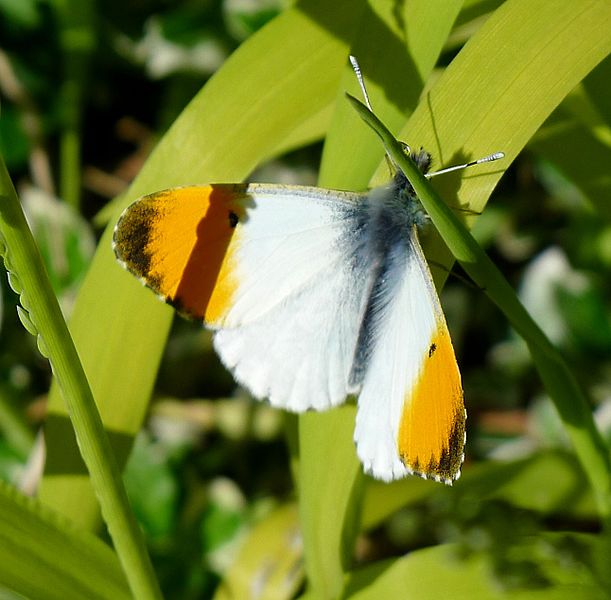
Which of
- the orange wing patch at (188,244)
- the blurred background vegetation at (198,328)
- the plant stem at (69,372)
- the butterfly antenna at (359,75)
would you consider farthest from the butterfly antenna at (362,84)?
the blurred background vegetation at (198,328)

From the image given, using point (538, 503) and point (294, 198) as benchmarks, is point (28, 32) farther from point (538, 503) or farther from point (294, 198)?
point (538, 503)

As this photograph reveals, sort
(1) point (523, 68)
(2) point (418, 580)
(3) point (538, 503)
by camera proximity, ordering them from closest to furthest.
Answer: (1) point (523, 68)
(2) point (418, 580)
(3) point (538, 503)

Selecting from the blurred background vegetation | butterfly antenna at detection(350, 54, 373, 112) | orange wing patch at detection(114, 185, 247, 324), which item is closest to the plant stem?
orange wing patch at detection(114, 185, 247, 324)

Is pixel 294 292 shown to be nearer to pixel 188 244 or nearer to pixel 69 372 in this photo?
pixel 188 244

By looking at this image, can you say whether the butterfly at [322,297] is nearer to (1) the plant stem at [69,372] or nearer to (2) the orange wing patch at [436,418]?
(2) the orange wing patch at [436,418]

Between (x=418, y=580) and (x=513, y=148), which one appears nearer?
(x=513, y=148)

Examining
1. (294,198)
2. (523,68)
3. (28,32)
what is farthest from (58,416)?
(28,32)
